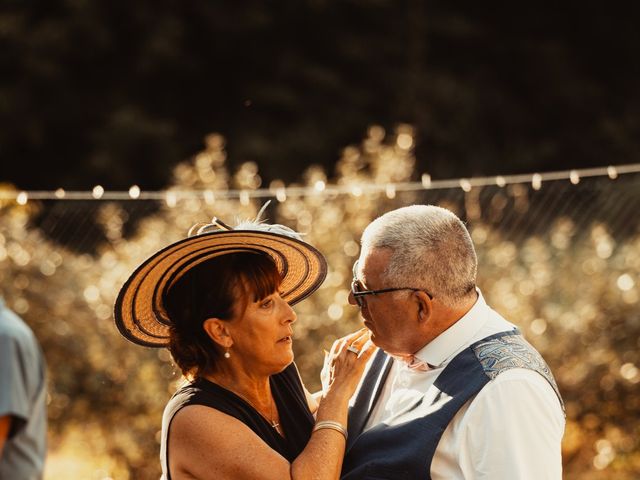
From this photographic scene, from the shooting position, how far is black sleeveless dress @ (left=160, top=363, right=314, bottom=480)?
10.4 feet

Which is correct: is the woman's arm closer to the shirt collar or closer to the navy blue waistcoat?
the navy blue waistcoat

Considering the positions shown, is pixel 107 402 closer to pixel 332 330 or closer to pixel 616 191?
pixel 332 330

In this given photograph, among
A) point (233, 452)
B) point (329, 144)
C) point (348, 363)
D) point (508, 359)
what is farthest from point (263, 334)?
point (329, 144)

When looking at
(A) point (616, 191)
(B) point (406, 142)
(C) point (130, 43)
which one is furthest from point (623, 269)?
(C) point (130, 43)

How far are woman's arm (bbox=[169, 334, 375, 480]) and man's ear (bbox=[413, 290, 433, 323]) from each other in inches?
16.3

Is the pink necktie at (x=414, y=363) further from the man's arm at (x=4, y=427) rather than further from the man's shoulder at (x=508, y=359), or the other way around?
the man's arm at (x=4, y=427)

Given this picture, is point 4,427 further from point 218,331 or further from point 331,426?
point 331,426

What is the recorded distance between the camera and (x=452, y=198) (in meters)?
8.25

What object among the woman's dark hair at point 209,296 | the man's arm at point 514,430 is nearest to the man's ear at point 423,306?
the man's arm at point 514,430

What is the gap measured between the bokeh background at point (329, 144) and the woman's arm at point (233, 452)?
435cm

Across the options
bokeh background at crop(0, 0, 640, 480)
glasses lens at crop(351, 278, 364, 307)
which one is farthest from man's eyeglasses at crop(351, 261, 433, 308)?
bokeh background at crop(0, 0, 640, 480)

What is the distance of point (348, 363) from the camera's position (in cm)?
338

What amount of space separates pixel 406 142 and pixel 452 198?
0.59m

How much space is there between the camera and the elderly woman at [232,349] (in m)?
3.09
